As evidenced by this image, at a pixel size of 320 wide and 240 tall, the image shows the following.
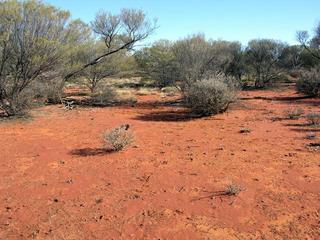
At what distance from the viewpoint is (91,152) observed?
9477 mm

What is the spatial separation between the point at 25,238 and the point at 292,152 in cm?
628

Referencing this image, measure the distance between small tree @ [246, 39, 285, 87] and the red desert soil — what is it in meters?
17.1

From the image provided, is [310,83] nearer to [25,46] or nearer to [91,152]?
[25,46]

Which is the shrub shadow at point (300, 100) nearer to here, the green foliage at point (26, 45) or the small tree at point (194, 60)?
the small tree at point (194, 60)

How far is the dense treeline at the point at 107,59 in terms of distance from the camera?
14125 mm

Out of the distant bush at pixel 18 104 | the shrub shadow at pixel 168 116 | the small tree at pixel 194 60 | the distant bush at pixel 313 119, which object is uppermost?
the small tree at pixel 194 60

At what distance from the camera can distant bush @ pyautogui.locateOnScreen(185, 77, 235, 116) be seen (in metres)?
15.2

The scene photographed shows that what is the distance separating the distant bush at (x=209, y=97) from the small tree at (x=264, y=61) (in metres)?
14.2

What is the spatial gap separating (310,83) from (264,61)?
8.09m

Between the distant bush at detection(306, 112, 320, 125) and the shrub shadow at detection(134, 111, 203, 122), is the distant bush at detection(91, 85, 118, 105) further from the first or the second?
the distant bush at detection(306, 112, 320, 125)

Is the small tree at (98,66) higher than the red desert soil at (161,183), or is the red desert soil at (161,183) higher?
the small tree at (98,66)

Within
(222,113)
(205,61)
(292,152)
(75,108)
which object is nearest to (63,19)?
(75,108)

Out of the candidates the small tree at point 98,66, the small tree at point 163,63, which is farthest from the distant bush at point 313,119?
the small tree at point 98,66

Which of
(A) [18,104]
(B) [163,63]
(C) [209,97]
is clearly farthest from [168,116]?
(B) [163,63]
